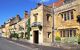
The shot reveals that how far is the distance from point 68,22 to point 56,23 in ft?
14.9

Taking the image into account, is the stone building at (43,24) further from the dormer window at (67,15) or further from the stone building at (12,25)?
the stone building at (12,25)

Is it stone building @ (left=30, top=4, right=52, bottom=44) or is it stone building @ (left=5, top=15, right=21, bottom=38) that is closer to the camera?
stone building @ (left=30, top=4, right=52, bottom=44)

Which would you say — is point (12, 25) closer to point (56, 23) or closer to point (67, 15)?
point (56, 23)

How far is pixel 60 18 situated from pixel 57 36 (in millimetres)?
3916

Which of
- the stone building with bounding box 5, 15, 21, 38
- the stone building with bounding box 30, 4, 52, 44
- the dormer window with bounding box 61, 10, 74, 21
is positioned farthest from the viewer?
the stone building with bounding box 5, 15, 21, 38

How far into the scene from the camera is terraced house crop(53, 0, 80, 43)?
1395 inches

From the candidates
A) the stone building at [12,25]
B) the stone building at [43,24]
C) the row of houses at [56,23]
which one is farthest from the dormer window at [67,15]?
the stone building at [12,25]

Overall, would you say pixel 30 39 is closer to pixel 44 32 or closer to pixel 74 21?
pixel 44 32

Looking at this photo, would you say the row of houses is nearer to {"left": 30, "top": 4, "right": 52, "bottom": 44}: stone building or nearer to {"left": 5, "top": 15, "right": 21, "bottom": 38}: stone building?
{"left": 30, "top": 4, "right": 52, "bottom": 44}: stone building

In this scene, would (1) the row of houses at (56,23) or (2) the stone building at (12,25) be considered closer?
(1) the row of houses at (56,23)

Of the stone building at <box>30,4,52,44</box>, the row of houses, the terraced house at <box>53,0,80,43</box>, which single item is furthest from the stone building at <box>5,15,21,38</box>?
the terraced house at <box>53,0,80,43</box>

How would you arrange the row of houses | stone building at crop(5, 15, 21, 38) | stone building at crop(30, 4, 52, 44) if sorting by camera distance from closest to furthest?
1. the row of houses
2. stone building at crop(30, 4, 52, 44)
3. stone building at crop(5, 15, 21, 38)

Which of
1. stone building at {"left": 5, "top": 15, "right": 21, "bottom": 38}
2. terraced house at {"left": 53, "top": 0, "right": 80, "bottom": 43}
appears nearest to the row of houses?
terraced house at {"left": 53, "top": 0, "right": 80, "bottom": 43}

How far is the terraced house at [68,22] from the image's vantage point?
35.4m
